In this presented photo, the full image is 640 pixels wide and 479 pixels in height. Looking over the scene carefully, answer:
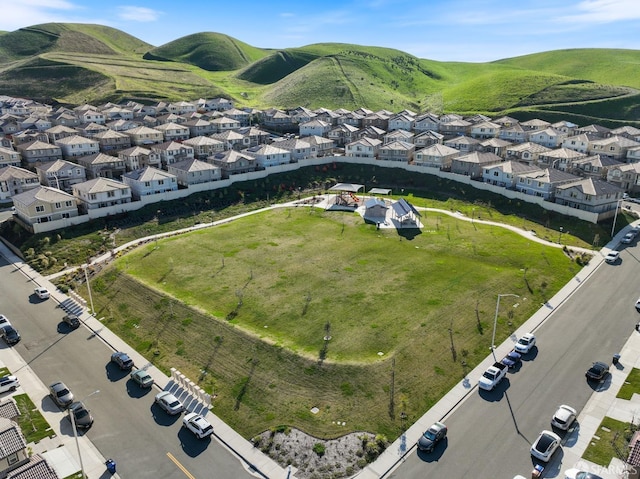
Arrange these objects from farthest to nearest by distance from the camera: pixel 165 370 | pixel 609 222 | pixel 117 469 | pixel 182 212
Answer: pixel 182 212
pixel 609 222
pixel 165 370
pixel 117 469

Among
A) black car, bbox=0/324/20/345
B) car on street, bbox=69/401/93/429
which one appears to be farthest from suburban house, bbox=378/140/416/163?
car on street, bbox=69/401/93/429

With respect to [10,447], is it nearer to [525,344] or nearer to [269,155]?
[525,344]

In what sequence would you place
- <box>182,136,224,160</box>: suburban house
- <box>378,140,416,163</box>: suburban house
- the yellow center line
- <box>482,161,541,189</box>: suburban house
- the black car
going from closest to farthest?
the yellow center line, the black car, <box>482,161,541,189</box>: suburban house, <box>378,140,416,163</box>: suburban house, <box>182,136,224,160</box>: suburban house

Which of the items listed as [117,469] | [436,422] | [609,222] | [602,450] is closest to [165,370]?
[117,469]

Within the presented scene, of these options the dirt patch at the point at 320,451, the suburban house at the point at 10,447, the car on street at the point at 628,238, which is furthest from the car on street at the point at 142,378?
the car on street at the point at 628,238

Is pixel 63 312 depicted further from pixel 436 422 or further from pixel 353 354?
pixel 436 422

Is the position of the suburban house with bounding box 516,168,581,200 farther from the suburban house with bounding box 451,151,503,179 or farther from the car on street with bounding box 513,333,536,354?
the car on street with bounding box 513,333,536,354
